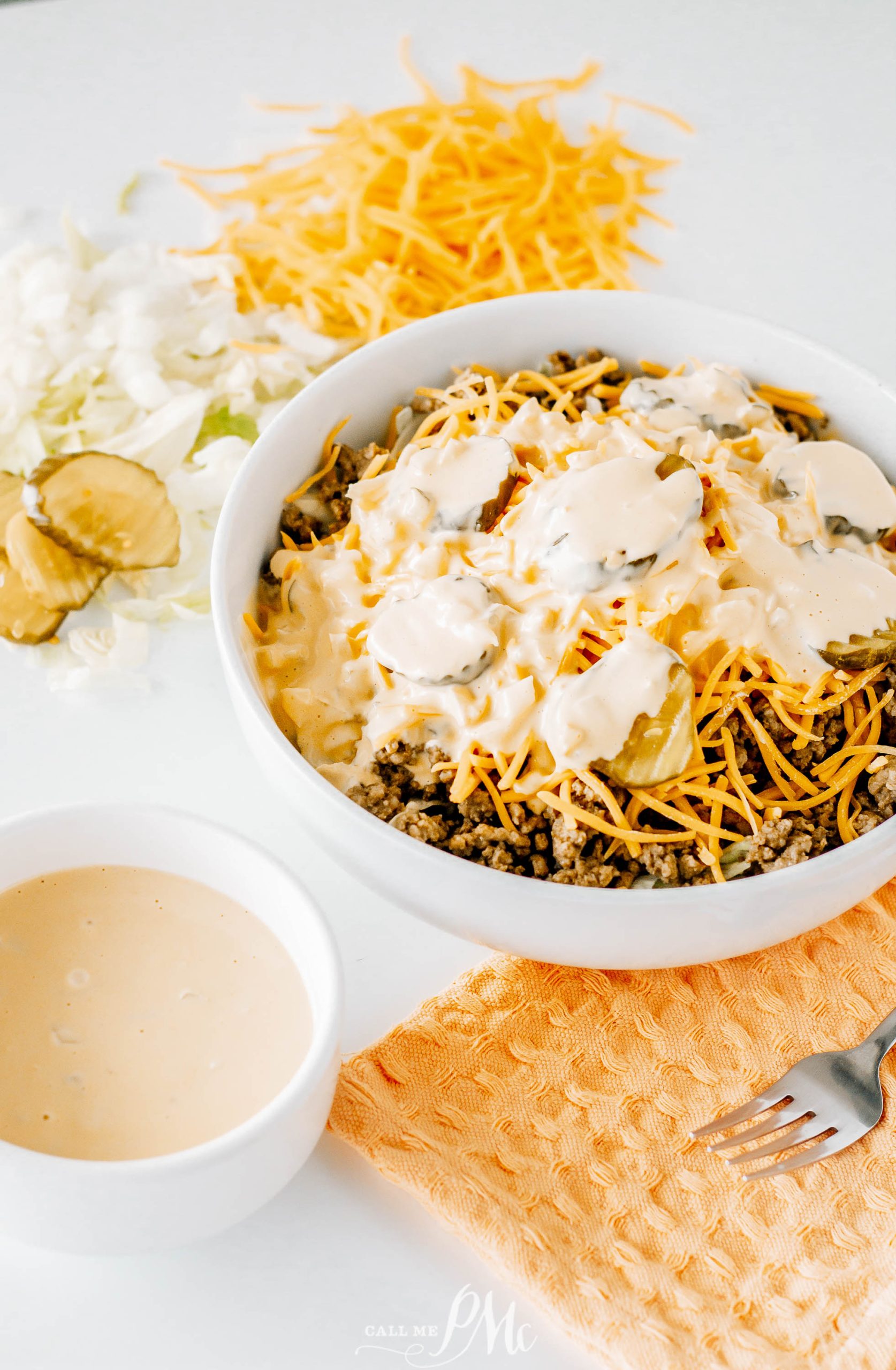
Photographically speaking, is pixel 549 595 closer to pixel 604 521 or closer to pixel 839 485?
pixel 604 521

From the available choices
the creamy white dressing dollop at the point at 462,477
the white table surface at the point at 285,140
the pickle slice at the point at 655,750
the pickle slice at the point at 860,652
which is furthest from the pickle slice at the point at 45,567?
the pickle slice at the point at 860,652

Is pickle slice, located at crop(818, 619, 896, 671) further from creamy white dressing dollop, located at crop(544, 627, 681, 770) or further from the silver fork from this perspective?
the silver fork

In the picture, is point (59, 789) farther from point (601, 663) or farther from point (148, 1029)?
point (601, 663)

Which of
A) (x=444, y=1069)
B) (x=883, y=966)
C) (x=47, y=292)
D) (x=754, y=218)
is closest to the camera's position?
(x=444, y=1069)

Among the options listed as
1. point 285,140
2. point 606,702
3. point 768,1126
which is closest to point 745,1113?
point 768,1126

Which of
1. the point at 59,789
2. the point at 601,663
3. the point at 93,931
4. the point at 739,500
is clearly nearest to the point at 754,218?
the point at 739,500

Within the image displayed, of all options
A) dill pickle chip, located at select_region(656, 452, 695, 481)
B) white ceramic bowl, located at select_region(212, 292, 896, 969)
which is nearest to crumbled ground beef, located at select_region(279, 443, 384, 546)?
white ceramic bowl, located at select_region(212, 292, 896, 969)
